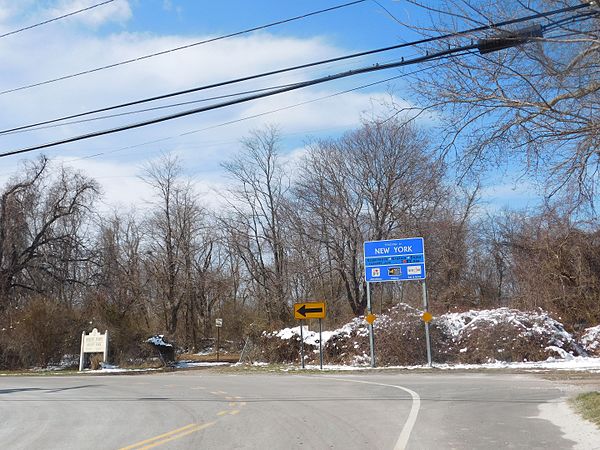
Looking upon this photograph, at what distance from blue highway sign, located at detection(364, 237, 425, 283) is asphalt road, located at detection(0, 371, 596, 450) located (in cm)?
846

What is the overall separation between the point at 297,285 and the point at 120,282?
43.0ft

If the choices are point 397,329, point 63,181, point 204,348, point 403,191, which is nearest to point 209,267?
point 204,348

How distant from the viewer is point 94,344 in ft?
106

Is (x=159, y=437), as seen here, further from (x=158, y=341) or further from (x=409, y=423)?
(x=158, y=341)

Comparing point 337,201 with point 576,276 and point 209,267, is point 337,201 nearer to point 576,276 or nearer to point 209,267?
point 576,276

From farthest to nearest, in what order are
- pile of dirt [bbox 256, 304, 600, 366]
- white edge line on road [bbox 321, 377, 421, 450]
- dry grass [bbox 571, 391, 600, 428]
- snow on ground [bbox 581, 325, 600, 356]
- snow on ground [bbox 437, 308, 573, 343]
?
snow on ground [bbox 581, 325, 600, 356] < snow on ground [bbox 437, 308, 573, 343] < pile of dirt [bbox 256, 304, 600, 366] < dry grass [bbox 571, 391, 600, 428] < white edge line on road [bbox 321, 377, 421, 450]

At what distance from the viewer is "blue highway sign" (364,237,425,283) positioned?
2680 cm

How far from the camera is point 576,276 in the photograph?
3144 cm

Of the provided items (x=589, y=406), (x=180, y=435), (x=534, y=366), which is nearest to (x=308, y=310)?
(x=534, y=366)

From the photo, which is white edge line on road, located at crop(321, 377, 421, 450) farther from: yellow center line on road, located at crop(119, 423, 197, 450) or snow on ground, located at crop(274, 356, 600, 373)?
snow on ground, located at crop(274, 356, 600, 373)

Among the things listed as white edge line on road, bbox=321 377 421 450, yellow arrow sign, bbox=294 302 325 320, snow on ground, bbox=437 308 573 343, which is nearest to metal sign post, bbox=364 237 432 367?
snow on ground, bbox=437 308 573 343

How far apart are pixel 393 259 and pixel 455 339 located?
4.88m

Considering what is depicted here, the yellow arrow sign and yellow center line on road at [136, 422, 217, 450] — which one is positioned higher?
the yellow arrow sign

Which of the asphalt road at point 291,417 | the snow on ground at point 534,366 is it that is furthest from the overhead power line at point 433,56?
the snow on ground at point 534,366
